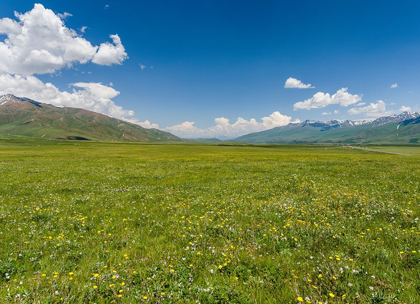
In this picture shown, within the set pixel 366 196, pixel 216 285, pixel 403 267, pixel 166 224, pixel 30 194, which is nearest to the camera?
pixel 216 285

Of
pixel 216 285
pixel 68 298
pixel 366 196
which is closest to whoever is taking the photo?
pixel 68 298

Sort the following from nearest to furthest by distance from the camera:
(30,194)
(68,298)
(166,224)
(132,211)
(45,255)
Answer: (68,298), (45,255), (166,224), (132,211), (30,194)

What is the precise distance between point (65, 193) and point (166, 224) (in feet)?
41.8

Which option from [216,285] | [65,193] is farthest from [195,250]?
[65,193]

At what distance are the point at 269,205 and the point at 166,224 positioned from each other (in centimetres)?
661

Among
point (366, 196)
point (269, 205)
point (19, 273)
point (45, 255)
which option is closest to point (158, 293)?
point (19, 273)

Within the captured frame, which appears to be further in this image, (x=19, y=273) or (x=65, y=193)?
(x=65, y=193)

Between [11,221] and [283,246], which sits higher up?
[11,221]

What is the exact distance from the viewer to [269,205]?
12.5 metres

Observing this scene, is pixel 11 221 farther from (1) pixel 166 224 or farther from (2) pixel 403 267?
(2) pixel 403 267

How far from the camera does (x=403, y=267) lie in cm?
605

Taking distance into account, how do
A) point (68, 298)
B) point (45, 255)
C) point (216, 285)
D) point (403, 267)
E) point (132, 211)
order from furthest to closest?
point (132, 211), point (45, 255), point (403, 267), point (216, 285), point (68, 298)

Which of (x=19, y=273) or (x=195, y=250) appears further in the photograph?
(x=195, y=250)

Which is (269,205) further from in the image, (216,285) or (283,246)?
(216,285)
